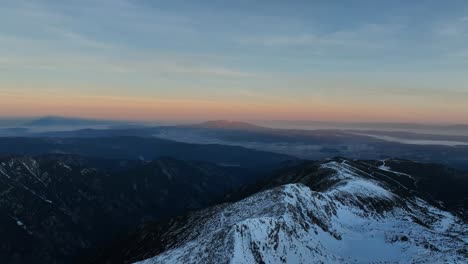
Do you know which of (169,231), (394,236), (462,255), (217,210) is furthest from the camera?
(169,231)

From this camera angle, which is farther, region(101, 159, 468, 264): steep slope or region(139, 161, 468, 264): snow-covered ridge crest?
region(101, 159, 468, 264): steep slope

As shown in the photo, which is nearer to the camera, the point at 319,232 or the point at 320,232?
the point at 319,232

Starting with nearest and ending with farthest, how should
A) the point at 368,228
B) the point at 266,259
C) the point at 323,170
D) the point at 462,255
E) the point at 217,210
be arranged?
1. the point at 462,255
2. the point at 266,259
3. the point at 368,228
4. the point at 217,210
5. the point at 323,170

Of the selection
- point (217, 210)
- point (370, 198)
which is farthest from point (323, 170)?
point (217, 210)

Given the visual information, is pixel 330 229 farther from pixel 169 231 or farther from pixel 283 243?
pixel 169 231

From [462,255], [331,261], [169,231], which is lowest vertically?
[169,231]
